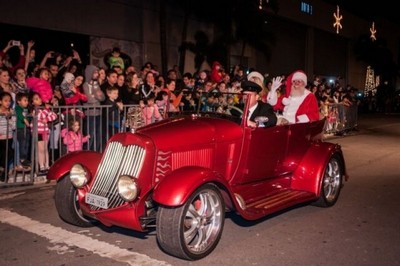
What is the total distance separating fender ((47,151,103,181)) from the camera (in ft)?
17.4

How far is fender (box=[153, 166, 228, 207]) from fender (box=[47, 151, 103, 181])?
3.95 feet

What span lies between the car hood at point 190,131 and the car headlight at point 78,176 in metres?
0.74

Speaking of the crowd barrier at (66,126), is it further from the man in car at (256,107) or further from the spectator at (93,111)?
the man in car at (256,107)

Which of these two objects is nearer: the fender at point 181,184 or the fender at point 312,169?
the fender at point 181,184

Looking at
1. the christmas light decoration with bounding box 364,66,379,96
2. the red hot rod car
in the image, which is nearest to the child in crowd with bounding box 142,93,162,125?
the red hot rod car

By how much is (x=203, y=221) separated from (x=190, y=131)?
3.20ft

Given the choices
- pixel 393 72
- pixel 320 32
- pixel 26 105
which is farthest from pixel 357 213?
pixel 393 72

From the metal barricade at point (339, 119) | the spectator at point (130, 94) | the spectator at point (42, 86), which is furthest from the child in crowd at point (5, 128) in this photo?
the metal barricade at point (339, 119)

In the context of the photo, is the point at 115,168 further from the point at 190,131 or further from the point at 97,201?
the point at 190,131

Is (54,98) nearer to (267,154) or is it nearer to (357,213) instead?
(267,154)

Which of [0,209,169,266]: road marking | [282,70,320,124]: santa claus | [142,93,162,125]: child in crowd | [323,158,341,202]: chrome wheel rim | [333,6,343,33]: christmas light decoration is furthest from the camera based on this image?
[333,6,343,33]: christmas light decoration

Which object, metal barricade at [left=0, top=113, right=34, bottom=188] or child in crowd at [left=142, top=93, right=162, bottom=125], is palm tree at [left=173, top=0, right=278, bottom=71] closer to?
child in crowd at [left=142, top=93, right=162, bottom=125]

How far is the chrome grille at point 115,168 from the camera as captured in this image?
4695mm

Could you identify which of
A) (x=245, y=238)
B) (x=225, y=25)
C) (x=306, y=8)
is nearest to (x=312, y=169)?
(x=245, y=238)
